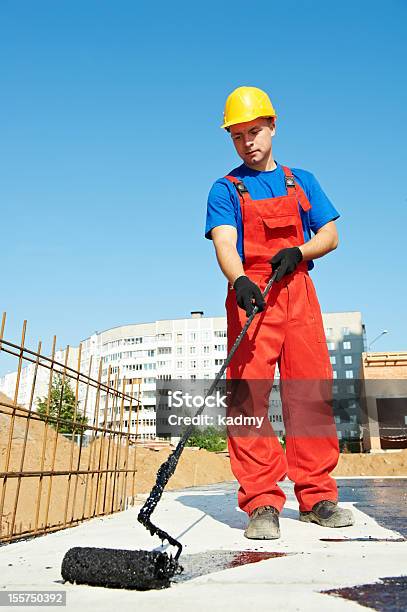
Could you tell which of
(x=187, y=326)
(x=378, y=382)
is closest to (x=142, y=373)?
(x=187, y=326)

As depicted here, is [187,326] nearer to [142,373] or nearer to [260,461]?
[142,373]

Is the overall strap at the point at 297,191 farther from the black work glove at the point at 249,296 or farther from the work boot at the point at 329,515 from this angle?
the work boot at the point at 329,515

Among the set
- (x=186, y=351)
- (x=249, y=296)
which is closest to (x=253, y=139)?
(x=249, y=296)

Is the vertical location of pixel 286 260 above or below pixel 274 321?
above

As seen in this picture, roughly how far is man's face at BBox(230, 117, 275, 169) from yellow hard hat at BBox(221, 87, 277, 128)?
5 cm

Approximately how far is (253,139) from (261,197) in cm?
32

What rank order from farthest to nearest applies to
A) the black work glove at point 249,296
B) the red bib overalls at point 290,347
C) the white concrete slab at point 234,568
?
the red bib overalls at point 290,347 → the black work glove at point 249,296 → the white concrete slab at point 234,568

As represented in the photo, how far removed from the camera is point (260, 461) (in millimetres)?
2521

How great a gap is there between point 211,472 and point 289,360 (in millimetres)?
15918

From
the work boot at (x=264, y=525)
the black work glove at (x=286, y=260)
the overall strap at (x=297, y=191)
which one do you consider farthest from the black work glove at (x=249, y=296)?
the work boot at (x=264, y=525)

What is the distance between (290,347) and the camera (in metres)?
2.75

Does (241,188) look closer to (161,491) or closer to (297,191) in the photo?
(297,191)

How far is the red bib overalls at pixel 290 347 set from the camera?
2670 mm

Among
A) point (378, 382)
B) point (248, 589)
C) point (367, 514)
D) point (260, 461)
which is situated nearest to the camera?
point (248, 589)
